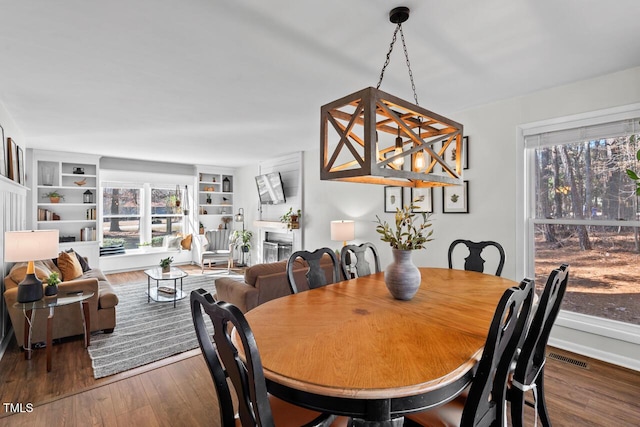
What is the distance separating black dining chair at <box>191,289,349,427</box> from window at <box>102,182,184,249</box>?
23.0 feet

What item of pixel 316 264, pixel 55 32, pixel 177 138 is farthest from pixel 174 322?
pixel 55 32

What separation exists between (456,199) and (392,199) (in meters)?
0.93

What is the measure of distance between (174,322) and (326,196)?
300 centimetres

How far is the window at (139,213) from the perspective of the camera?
685 centimetres

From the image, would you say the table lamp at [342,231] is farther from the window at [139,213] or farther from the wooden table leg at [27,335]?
the window at [139,213]

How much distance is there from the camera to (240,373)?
3.31 ft

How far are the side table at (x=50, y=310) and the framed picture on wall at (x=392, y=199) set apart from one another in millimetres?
3581

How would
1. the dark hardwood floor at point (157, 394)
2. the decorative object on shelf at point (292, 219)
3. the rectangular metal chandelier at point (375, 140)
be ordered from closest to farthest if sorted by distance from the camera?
the rectangular metal chandelier at point (375, 140), the dark hardwood floor at point (157, 394), the decorative object on shelf at point (292, 219)

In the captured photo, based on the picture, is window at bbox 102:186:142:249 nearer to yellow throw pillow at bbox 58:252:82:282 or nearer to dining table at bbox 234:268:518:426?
yellow throw pillow at bbox 58:252:82:282

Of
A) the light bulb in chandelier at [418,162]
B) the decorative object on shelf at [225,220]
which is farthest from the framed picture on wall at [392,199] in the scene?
the decorative object on shelf at [225,220]

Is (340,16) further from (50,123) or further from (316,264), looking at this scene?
(50,123)

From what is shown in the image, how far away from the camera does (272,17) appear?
5.92 feet

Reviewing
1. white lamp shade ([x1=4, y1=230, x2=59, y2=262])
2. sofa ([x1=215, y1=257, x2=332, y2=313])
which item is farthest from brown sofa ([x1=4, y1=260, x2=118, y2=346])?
sofa ([x1=215, y1=257, x2=332, y2=313])

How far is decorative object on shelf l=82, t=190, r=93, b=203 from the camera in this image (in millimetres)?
6250
